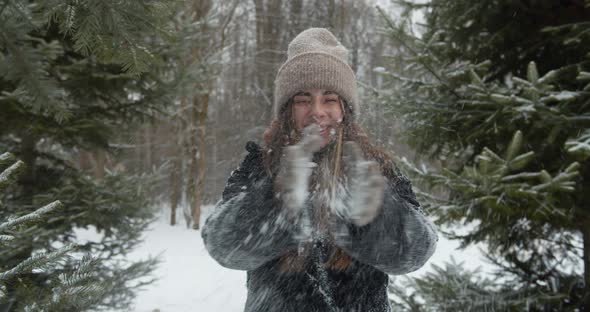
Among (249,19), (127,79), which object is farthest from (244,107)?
(249,19)

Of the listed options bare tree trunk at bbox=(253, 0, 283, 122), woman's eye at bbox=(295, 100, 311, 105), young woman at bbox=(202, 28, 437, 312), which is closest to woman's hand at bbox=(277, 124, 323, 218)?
young woman at bbox=(202, 28, 437, 312)

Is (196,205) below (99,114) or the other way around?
below

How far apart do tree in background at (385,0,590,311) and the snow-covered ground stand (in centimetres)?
136

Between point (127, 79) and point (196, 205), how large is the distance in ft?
28.1

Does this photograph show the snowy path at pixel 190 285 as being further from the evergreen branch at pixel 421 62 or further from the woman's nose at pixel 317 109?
the woman's nose at pixel 317 109

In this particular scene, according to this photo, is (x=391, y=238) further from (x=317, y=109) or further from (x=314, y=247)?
(x=317, y=109)

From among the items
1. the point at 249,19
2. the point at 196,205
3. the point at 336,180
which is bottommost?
the point at 196,205

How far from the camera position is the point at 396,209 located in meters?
1.34

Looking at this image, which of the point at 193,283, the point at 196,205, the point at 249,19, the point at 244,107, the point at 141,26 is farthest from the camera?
the point at 196,205

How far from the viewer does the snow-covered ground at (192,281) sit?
261 inches

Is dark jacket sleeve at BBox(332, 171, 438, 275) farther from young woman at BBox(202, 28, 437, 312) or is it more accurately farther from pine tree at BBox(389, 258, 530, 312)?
pine tree at BBox(389, 258, 530, 312)

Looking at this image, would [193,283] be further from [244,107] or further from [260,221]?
[260,221]

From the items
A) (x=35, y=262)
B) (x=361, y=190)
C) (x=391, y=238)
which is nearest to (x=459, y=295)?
(x=391, y=238)

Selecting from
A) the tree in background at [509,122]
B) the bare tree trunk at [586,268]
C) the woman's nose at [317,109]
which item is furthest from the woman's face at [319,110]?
the bare tree trunk at [586,268]
